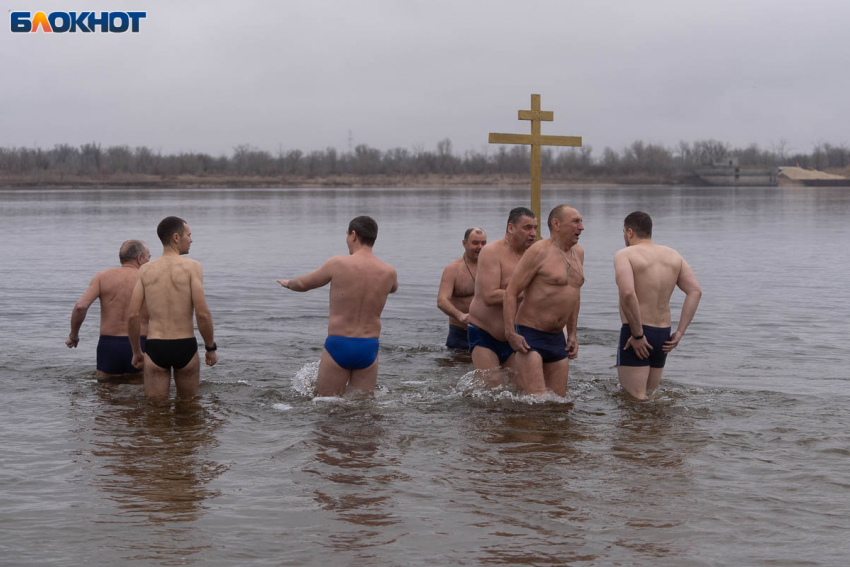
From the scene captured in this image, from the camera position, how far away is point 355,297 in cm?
766

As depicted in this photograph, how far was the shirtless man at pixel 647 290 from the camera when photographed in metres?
7.66

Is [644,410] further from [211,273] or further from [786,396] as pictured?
[211,273]

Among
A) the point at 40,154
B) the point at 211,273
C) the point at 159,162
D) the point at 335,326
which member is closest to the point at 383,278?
the point at 335,326

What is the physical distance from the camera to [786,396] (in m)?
8.95

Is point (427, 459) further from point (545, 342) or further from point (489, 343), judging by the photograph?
point (489, 343)

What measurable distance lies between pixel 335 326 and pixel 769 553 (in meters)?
3.88

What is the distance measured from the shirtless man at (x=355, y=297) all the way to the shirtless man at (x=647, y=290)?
197 centimetres

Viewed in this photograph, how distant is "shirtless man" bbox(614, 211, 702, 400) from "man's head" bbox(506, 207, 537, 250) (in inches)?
30.7

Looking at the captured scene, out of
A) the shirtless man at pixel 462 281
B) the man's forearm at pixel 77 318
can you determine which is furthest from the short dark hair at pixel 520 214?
the man's forearm at pixel 77 318

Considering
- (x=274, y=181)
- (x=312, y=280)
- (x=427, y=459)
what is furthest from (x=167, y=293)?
(x=274, y=181)

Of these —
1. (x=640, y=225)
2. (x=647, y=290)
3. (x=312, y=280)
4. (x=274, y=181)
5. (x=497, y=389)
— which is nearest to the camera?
(x=312, y=280)

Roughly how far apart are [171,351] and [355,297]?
5.40 feet

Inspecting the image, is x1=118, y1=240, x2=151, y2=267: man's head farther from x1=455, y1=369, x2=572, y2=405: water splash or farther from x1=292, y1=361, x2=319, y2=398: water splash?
x1=455, y1=369, x2=572, y2=405: water splash

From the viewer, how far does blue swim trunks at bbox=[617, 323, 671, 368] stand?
25.5 feet
